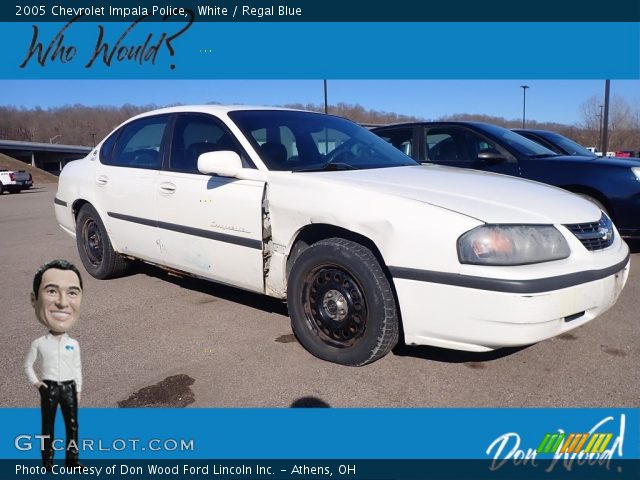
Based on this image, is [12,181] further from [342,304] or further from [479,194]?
[479,194]

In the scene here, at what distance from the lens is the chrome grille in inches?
117

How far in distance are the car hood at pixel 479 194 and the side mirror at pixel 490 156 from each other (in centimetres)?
215

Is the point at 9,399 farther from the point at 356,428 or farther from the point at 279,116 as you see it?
the point at 279,116

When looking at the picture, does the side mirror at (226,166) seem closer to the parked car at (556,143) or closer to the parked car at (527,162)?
the parked car at (527,162)

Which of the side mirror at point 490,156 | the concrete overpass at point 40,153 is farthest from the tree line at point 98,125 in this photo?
the side mirror at point 490,156

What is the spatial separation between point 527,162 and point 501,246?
3.70 meters

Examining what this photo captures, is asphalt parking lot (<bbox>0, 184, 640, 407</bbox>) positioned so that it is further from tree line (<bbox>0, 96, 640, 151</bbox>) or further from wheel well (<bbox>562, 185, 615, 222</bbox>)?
tree line (<bbox>0, 96, 640, 151</bbox>)

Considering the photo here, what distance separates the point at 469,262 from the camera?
263cm

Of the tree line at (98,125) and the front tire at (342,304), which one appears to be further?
the tree line at (98,125)

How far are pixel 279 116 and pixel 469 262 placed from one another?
2163 mm

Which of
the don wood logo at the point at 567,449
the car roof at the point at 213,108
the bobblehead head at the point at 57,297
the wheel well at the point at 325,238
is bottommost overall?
Answer: the don wood logo at the point at 567,449

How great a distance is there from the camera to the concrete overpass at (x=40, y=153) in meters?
61.0

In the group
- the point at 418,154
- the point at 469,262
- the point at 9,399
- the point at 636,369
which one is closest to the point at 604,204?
the point at 418,154

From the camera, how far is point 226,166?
135 inches
